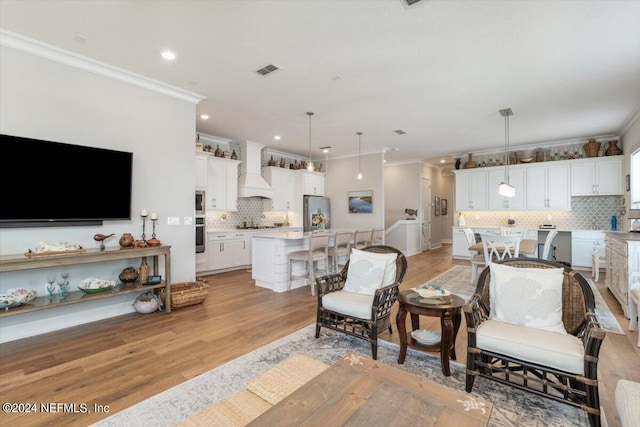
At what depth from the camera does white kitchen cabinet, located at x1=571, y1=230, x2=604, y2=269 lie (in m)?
6.40

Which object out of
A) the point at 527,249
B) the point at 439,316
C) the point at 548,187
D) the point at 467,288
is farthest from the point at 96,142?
the point at 548,187

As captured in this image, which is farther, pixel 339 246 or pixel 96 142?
pixel 339 246

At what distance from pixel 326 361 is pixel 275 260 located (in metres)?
2.48

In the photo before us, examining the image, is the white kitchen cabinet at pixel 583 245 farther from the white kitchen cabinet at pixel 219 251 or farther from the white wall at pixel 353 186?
the white kitchen cabinet at pixel 219 251

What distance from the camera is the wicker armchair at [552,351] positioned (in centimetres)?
172

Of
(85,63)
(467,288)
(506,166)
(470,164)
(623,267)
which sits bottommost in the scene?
(467,288)

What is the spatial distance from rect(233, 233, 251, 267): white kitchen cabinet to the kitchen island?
1.54 meters

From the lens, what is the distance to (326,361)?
2.57 metres

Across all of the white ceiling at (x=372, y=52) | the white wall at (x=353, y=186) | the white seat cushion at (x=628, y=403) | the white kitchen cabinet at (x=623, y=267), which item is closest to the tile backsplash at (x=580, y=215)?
the white ceiling at (x=372, y=52)

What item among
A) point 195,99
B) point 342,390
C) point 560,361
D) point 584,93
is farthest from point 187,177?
point 584,93

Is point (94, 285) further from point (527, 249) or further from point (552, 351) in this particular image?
point (527, 249)

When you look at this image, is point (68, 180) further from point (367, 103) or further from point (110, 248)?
point (367, 103)

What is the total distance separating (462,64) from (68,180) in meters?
4.64

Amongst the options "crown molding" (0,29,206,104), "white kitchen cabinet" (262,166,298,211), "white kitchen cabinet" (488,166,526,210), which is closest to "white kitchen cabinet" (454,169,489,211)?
"white kitchen cabinet" (488,166,526,210)
